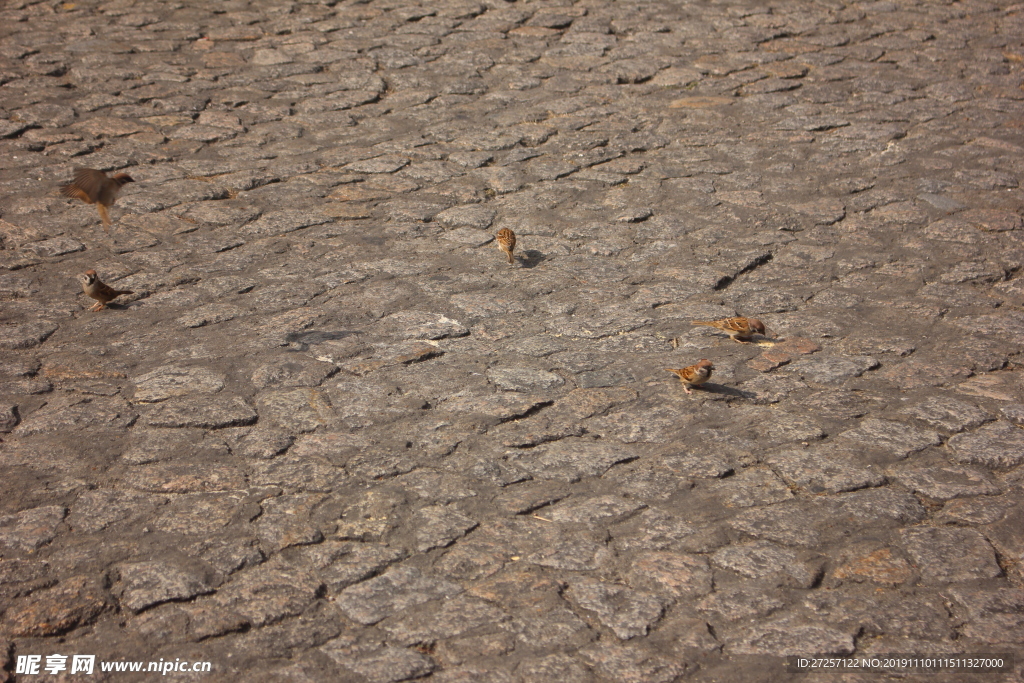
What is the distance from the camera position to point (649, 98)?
32.7 feet

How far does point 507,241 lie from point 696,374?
217 centimetres

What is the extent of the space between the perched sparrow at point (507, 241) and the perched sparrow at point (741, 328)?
1.77 meters

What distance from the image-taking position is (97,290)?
6.16 meters

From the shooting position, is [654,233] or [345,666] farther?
[654,233]

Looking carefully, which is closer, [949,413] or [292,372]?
[949,413]

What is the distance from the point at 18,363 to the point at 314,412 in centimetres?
206

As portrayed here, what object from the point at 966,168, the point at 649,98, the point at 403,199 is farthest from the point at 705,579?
the point at 649,98

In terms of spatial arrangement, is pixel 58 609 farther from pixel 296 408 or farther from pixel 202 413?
pixel 296 408

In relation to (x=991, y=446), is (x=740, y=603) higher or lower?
higher

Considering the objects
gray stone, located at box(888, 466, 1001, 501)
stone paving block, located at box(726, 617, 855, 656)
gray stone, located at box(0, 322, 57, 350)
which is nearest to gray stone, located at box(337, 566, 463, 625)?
stone paving block, located at box(726, 617, 855, 656)

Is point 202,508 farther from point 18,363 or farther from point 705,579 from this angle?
point 705,579

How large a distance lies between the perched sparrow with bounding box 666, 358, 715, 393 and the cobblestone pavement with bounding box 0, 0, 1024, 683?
0.10 metres

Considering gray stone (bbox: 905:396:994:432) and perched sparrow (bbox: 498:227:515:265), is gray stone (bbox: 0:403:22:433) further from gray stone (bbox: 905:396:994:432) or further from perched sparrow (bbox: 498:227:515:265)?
gray stone (bbox: 905:396:994:432)

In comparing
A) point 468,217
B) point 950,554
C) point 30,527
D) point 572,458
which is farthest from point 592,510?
point 468,217
